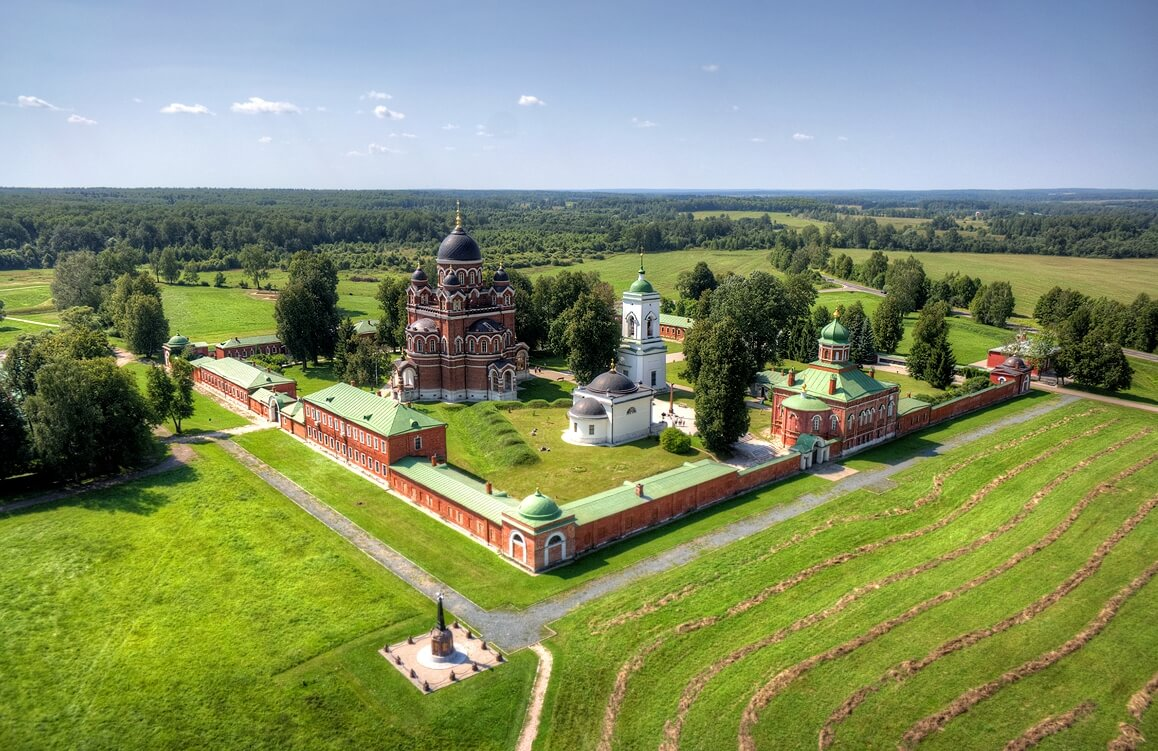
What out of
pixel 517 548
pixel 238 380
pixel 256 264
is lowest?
pixel 517 548

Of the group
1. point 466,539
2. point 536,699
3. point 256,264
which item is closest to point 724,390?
point 466,539

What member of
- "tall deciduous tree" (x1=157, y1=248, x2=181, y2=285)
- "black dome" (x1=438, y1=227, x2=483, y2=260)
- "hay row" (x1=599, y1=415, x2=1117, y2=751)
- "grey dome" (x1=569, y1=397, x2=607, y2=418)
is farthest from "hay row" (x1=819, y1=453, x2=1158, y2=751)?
"tall deciduous tree" (x1=157, y1=248, x2=181, y2=285)

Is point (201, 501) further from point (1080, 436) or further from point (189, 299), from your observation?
point (189, 299)

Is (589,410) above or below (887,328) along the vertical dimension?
below

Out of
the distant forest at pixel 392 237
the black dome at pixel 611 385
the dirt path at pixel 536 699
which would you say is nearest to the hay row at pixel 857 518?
the dirt path at pixel 536 699

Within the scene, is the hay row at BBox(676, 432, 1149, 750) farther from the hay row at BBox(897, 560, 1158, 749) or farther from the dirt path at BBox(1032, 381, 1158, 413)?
the dirt path at BBox(1032, 381, 1158, 413)

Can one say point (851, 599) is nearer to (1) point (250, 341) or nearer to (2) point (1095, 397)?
(2) point (1095, 397)

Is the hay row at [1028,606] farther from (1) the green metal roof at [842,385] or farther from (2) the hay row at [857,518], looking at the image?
(1) the green metal roof at [842,385]
